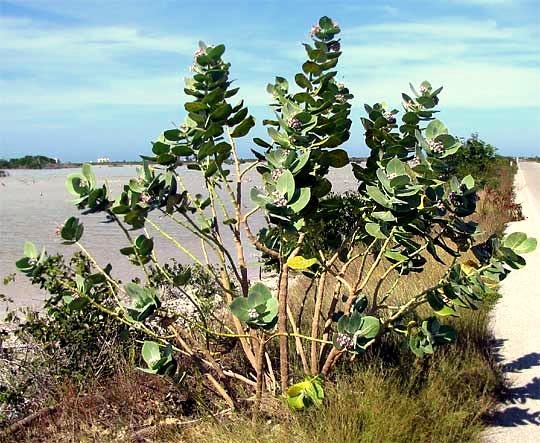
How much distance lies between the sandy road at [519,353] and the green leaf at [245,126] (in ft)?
7.34

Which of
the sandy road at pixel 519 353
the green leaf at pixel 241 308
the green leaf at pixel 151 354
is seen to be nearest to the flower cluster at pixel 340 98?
the green leaf at pixel 241 308

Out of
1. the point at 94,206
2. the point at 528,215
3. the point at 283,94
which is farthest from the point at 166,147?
the point at 528,215

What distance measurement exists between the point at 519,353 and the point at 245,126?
10.5 ft

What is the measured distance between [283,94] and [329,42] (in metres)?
0.38

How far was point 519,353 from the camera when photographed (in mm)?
5449

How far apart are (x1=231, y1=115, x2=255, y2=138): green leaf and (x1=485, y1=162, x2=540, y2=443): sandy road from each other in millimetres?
2237

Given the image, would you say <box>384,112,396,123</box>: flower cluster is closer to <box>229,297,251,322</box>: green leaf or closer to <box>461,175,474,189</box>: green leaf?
<box>461,175,474,189</box>: green leaf

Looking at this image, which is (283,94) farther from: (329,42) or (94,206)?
(94,206)

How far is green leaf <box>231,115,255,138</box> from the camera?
3693 mm

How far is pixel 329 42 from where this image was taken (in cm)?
373

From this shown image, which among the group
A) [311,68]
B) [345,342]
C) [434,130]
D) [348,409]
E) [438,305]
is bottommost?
[348,409]

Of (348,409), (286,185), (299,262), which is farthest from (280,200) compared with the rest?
(348,409)

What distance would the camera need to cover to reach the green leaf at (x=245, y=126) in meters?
3.69

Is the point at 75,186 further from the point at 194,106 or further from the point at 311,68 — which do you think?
the point at 311,68
